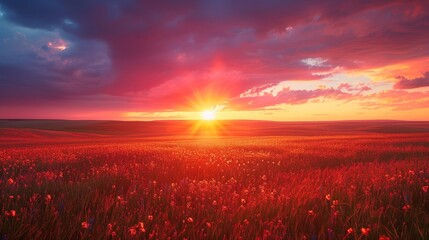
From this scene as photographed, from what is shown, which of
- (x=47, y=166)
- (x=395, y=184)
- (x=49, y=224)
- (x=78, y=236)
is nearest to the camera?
(x=78, y=236)

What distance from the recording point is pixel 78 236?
2695 millimetres

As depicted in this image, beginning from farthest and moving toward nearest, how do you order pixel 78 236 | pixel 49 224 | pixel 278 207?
pixel 278 207 < pixel 49 224 < pixel 78 236

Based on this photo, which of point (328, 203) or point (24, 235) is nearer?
point (24, 235)

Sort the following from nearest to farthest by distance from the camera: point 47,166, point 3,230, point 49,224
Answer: point 3,230 < point 49,224 < point 47,166

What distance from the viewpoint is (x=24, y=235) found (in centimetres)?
258

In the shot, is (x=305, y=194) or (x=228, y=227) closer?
(x=228, y=227)

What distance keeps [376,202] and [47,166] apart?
969 centimetres

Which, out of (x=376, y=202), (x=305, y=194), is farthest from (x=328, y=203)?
(x=376, y=202)

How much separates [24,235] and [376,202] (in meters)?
4.13

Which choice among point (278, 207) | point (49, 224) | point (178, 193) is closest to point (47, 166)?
point (178, 193)

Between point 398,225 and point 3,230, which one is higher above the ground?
point 3,230

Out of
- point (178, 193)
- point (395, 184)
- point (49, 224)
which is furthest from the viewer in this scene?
point (395, 184)

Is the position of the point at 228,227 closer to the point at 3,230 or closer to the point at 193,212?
the point at 193,212

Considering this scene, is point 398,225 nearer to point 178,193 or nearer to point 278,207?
point 278,207
